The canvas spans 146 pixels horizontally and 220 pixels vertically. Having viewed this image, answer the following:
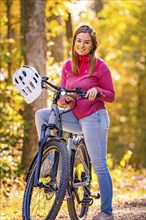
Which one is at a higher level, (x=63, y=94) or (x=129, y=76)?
(x=129, y=76)

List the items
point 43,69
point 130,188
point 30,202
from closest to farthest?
point 30,202 < point 43,69 < point 130,188

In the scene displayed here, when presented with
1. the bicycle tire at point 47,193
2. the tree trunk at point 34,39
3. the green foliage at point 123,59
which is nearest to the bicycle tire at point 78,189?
the bicycle tire at point 47,193

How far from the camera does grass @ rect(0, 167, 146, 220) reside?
6.78m

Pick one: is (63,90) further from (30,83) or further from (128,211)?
(128,211)

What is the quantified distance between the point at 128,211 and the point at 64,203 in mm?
774

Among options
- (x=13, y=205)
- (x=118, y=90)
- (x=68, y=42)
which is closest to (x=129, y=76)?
(x=118, y=90)

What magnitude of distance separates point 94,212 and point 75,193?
115cm

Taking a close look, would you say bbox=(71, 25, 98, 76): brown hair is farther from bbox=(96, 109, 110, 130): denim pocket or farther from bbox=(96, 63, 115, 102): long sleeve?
bbox=(96, 109, 110, 130): denim pocket

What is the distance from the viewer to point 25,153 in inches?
382

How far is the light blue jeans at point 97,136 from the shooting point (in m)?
5.63

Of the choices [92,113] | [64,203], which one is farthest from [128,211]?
[92,113]

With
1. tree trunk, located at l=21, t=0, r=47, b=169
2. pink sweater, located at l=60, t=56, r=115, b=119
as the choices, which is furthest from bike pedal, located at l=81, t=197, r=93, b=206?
tree trunk, located at l=21, t=0, r=47, b=169

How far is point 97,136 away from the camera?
223 inches

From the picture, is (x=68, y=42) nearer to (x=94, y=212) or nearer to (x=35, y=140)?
(x=35, y=140)
